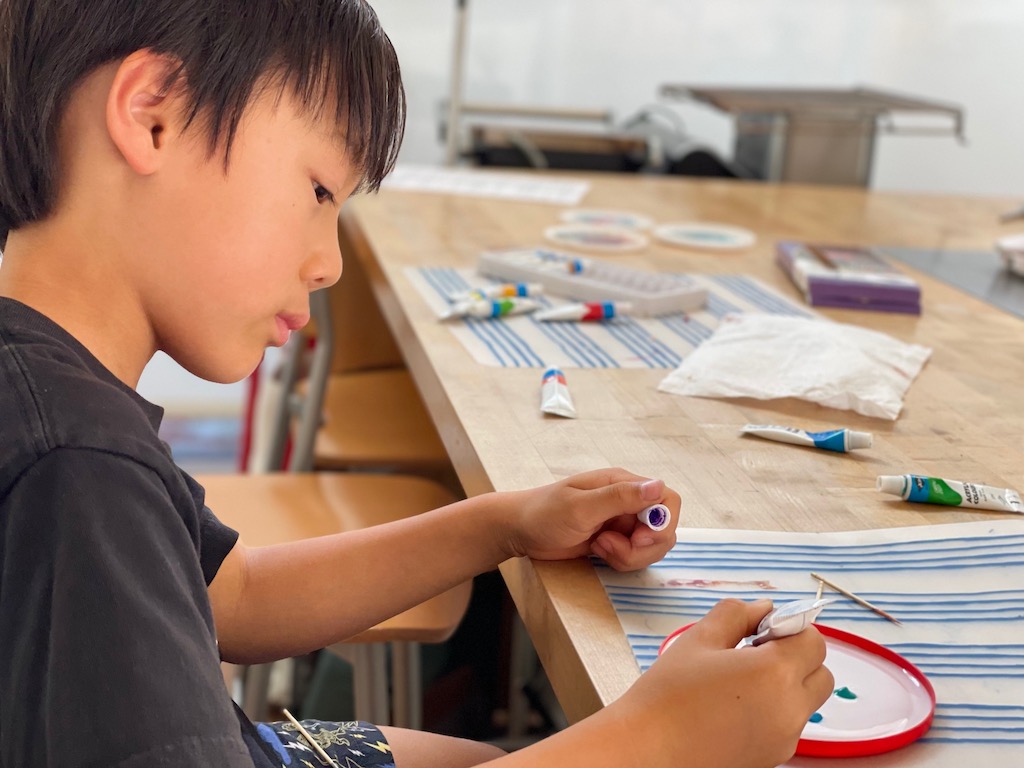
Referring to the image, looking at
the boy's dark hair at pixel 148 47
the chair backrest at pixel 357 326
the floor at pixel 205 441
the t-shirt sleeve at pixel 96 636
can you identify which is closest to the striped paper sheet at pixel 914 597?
the t-shirt sleeve at pixel 96 636

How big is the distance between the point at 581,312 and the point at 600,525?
22.7 inches

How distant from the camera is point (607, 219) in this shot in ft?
6.20

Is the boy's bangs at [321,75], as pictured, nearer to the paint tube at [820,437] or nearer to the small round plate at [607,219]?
the paint tube at [820,437]

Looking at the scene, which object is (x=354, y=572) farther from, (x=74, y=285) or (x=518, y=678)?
(x=518, y=678)

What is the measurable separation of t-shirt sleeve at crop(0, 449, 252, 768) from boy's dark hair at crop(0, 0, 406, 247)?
0.20 m

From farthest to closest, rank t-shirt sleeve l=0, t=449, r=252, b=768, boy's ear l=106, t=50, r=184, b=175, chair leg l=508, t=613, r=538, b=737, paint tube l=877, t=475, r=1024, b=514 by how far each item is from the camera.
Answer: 1. chair leg l=508, t=613, r=538, b=737
2. paint tube l=877, t=475, r=1024, b=514
3. boy's ear l=106, t=50, r=184, b=175
4. t-shirt sleeve l=0, t=449, r=252, b=768

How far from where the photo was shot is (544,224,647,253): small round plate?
1.68 metres

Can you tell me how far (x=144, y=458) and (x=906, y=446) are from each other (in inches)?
25.4

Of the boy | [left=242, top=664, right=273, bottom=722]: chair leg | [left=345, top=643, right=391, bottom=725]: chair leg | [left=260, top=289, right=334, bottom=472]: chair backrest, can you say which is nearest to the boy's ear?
the boy

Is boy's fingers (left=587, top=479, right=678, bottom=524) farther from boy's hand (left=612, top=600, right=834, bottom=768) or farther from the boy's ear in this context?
the boy's ear

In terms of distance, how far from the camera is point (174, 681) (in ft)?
1.77

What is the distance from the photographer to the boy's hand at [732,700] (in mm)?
583

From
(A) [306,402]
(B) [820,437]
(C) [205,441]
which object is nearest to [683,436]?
(B) [820,437]

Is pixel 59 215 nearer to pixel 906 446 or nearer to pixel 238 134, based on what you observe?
pixel 238 134
